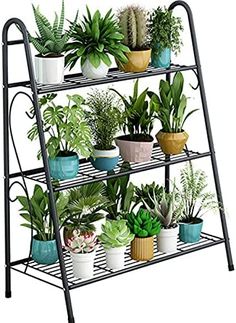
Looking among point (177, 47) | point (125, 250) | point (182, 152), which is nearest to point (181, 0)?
point (177, 47)

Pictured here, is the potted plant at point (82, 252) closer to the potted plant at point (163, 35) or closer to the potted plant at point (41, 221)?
the potted plant at point (41, 221)

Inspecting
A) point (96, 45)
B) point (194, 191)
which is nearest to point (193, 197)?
point (194, 191)

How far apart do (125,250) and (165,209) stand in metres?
0.33

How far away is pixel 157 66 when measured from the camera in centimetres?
579

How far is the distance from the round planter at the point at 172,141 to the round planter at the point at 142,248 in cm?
A: 45

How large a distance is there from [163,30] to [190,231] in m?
1.04

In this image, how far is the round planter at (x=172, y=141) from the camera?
19.1ft

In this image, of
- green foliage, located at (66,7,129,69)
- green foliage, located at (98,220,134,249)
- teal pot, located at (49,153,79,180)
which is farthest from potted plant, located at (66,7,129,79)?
green foliage, located at (98,220,134,249)

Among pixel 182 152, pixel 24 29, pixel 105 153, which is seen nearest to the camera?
pixel 24 29

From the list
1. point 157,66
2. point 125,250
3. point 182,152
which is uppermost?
point 157,66

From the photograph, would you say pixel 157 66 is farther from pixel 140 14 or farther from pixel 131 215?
pixel 131 215

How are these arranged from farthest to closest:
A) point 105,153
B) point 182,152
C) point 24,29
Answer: point 182,152 < point 105,153 < point 24,29

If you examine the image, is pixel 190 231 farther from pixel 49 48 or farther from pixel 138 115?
pixel 49 48

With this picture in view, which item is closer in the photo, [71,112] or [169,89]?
[71,112]
